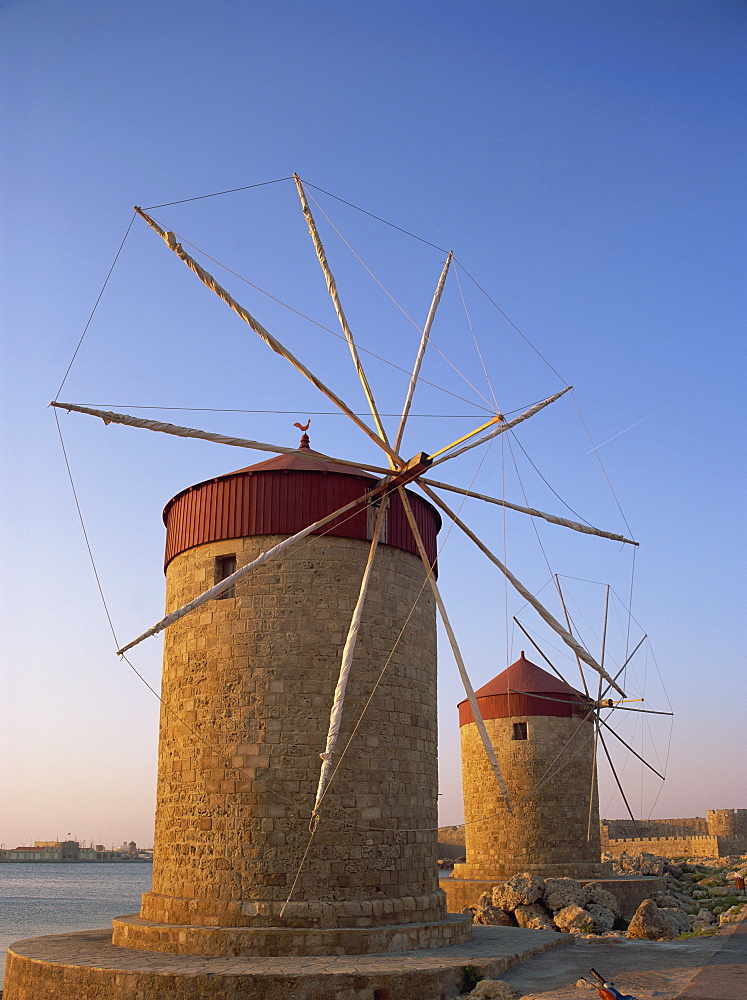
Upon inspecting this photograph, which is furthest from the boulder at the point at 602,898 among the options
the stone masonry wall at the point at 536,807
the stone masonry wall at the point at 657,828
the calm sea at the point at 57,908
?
the stone masonry wall at the point at 657,828

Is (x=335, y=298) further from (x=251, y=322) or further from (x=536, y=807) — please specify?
(x=536, y=807)

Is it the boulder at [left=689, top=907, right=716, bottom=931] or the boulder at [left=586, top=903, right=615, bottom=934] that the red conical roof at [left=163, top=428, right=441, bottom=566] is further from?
the boulder at [left=689, top=907, right=716, bottom=931]

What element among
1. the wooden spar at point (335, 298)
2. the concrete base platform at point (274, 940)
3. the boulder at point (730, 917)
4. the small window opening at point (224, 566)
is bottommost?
the boulder at point (730, 917)

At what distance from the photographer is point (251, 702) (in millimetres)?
12617

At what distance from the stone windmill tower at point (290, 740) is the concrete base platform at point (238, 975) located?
606 mm

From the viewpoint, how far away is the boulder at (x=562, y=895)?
18281 mm

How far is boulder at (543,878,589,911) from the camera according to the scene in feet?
60.0

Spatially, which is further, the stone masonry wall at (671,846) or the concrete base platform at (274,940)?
the stone masonry wall at (671,846)

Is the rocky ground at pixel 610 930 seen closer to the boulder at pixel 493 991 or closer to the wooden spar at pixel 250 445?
the boulder at pixel 493 991

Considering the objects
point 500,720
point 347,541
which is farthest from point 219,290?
point 500,720

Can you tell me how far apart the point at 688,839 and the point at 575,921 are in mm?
28253

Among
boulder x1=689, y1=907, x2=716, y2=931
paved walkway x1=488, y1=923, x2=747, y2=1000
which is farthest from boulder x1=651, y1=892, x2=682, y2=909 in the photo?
paved walkway x1=488, y1=923, x2=747, y2=1000

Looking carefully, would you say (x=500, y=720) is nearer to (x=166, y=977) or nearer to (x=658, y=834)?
(x=166, y=977)

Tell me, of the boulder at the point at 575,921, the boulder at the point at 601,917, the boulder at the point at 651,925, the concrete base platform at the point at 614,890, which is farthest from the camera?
the concrete base platform at the point at 614,890
